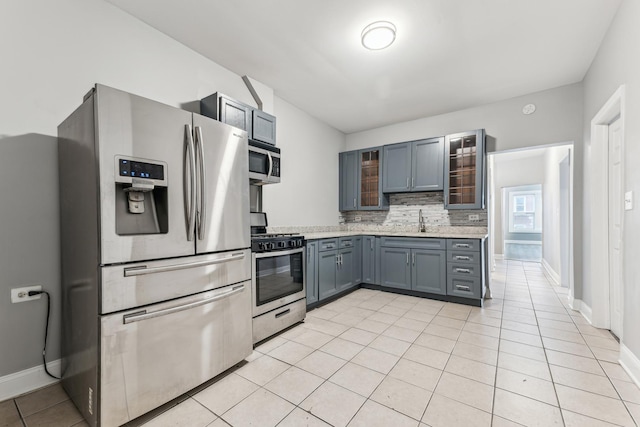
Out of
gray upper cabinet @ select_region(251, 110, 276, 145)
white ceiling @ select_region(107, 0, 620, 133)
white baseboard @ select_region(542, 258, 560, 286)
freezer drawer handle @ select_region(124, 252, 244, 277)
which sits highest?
white ceiling @ select_region(107, 0, 620, 133)

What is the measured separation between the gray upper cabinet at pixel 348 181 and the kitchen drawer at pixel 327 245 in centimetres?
139

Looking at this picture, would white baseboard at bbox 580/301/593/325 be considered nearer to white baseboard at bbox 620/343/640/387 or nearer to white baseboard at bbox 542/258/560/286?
white baseboard at bbox 620/343/640/387

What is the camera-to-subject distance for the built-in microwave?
292cm

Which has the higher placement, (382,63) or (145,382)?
(382,63)

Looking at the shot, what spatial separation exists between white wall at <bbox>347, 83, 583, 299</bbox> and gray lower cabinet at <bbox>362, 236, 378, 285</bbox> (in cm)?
197

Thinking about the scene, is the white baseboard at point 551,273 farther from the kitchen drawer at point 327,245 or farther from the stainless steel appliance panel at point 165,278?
the stainless steel appliance panel at point 165,278

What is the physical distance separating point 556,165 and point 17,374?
7.69m

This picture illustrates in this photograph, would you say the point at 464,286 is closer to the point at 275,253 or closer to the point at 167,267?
the point at 275,253

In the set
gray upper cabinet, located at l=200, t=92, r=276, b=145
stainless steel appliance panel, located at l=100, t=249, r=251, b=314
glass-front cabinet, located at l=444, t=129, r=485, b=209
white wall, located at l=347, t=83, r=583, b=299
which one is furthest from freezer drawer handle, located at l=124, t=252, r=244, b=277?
white wall, located at l=347, t=83, r=583, b=299

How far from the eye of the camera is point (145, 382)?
1548 mm

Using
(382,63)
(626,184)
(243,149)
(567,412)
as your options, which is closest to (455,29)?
(382,63)

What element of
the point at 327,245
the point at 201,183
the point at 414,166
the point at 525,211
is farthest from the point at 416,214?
the point at 525,211

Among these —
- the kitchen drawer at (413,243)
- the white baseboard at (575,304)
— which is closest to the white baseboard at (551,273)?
the white baseboard at (575,304)

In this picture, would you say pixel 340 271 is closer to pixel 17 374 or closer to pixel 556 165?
pixel 17 374
